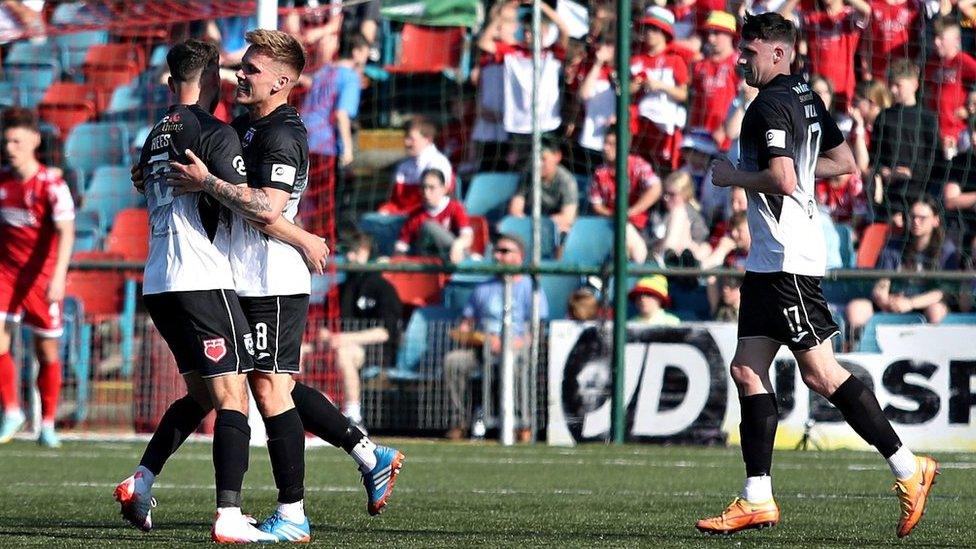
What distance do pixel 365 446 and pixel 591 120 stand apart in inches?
284

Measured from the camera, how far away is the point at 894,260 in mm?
12570

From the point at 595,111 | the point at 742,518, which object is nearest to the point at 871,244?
the point at 595,111

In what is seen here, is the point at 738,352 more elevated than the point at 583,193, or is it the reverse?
the point at 583,193

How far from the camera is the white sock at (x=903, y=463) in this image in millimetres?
6031

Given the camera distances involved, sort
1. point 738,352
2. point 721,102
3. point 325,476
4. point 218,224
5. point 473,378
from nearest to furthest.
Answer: point 218,224
point 738,352
point 325,476
point 473,378
point 721,102

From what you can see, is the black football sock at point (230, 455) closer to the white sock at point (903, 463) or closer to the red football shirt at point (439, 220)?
the white sock at point (903, 463)

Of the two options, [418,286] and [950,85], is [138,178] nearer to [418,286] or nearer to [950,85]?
[418,286]

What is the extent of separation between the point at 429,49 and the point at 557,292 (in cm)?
305

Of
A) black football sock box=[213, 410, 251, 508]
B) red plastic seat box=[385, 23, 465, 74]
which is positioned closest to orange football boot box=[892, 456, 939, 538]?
black football sock box=[213, 410, 251, 508]

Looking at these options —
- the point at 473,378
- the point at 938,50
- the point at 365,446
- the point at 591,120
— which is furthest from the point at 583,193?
the point at 365,446

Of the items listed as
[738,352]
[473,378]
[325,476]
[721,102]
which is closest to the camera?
[738,352]

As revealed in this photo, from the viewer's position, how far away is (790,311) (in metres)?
6.10

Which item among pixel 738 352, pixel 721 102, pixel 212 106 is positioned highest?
pixel 721 102

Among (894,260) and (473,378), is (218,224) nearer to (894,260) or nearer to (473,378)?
(473,378)
